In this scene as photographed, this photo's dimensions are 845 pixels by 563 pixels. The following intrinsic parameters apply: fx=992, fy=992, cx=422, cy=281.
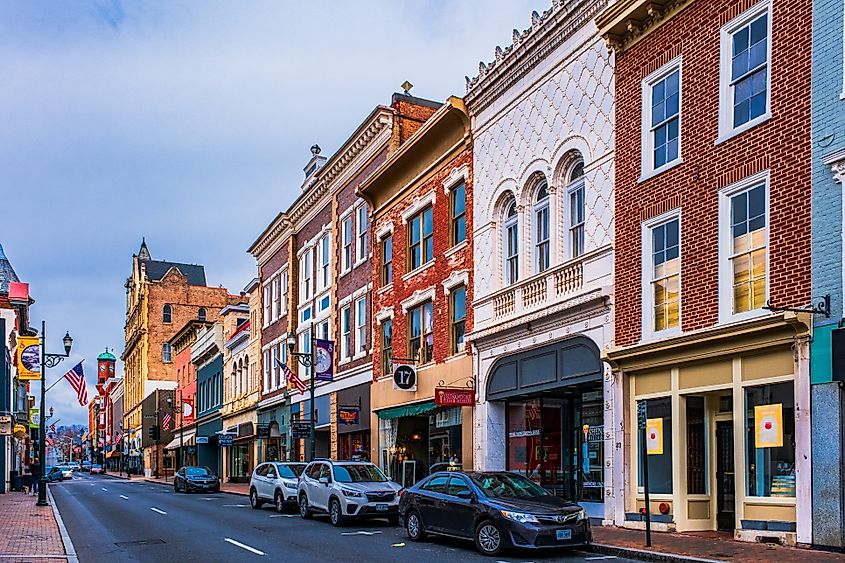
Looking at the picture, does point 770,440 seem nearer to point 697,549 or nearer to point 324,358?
point 697,549

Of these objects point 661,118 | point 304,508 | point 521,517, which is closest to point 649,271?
point 661,118

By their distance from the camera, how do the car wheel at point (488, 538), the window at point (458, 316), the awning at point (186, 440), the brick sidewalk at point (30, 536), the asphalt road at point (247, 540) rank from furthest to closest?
the awning at point (186, 440)
the window at point (458, 316)
the brick sidewalk at point (30, 536)
the asphalt road at point (247, 540)
the car wheel at point (488, 538)

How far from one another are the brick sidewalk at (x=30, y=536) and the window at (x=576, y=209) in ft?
40.2

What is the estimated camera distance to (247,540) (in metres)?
19.2

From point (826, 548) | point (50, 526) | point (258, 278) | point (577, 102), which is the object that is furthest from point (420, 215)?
point (258, 278)

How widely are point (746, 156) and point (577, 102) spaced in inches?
240

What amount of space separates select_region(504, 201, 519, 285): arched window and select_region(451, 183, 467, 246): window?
2.42 m

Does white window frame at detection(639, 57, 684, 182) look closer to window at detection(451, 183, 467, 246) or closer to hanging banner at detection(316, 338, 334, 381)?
window at detection(451, 183, 467, 246)

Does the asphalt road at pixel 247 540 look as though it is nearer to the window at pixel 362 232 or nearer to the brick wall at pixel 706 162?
the brick wall at pixel 706 162

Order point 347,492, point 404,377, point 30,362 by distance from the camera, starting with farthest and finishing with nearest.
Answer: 1. point 30,362
2. point 404,377
3. point 347,492

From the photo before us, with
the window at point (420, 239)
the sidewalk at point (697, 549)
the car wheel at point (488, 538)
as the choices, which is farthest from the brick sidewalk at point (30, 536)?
the window at point (420, 239)

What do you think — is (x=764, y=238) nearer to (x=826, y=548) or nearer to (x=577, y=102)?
(x=826, y=548)

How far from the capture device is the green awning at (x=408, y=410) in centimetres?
2928

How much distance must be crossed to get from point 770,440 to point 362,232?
22.5m
